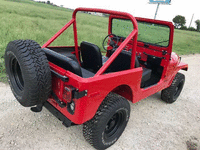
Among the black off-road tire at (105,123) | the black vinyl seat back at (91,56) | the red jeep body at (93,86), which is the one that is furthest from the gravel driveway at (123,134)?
the black vinyl seat back at (91,56)

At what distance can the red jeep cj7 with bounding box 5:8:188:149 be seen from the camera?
1811 mm

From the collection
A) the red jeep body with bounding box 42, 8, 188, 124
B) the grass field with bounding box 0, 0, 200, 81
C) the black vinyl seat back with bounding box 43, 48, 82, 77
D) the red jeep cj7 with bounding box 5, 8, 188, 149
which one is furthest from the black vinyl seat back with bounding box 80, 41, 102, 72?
the grass field with bounding box 0, 0, 200, 81

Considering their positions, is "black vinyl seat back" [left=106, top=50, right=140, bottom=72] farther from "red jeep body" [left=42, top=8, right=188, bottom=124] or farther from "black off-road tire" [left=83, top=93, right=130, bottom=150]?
"black off-road tire" [left=83, top=93, right=130, bottom=150]

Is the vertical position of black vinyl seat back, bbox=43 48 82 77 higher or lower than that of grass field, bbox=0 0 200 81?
higher

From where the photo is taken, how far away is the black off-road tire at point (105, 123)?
6.92 ft

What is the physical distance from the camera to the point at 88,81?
174 centimetres

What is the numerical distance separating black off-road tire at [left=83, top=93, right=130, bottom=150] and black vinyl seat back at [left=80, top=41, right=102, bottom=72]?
647 mm

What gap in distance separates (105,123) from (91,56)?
112 cm

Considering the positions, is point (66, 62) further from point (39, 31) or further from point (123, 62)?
point (39, 31)

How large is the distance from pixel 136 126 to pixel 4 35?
6.83 meters

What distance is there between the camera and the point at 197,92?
490 centimetres

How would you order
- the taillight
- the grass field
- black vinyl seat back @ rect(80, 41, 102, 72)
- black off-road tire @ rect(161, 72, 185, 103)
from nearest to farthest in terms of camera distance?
1. the taillight
2. black vinyl seat back @ rect(80, 41, 102, 72)
3. black off-road tire @ rect(161, 72, 185, 103)
4. the grass field

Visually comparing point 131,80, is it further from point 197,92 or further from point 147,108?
point 197,92

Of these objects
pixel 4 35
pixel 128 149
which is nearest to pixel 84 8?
pixel 128 149
